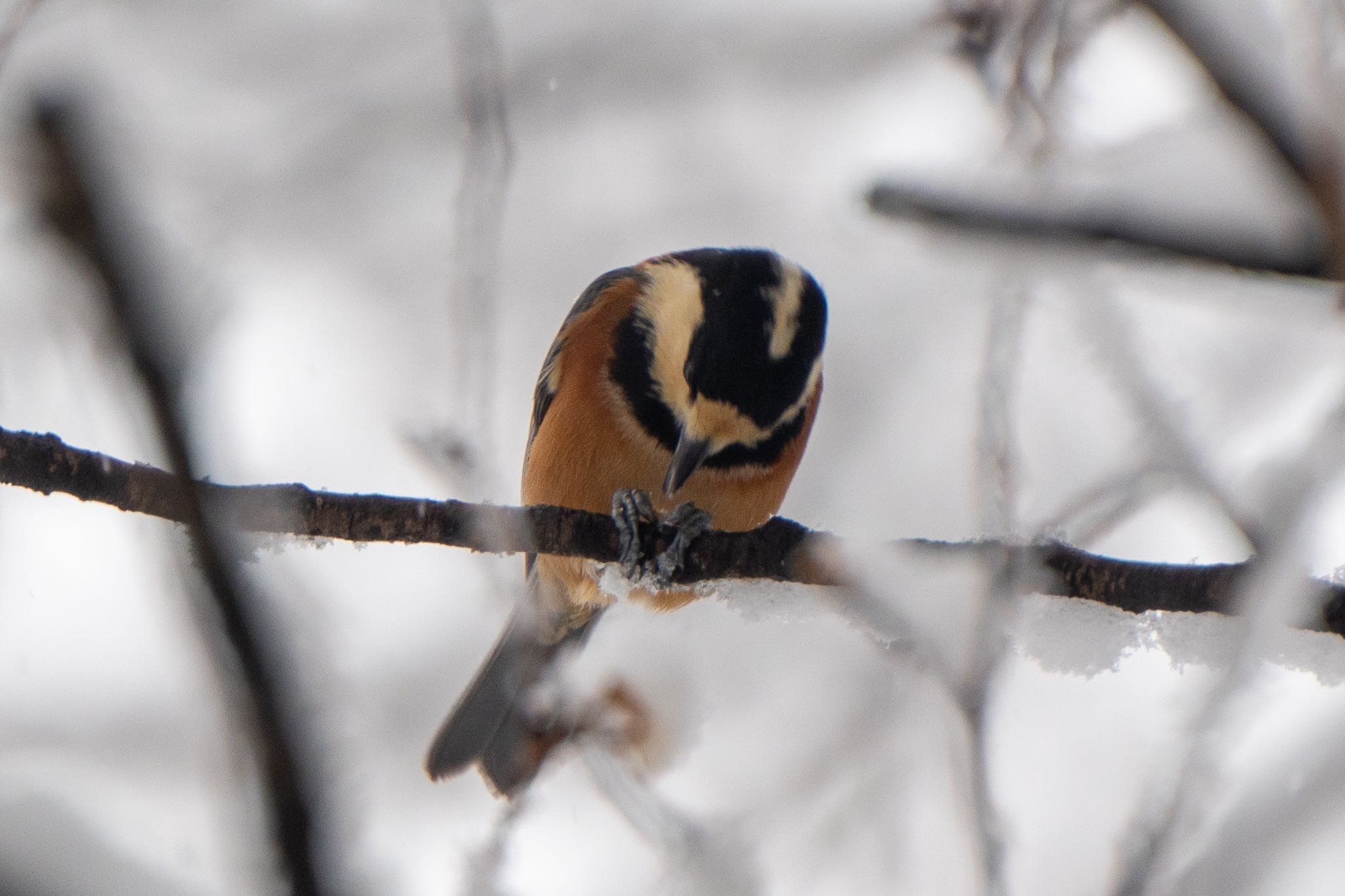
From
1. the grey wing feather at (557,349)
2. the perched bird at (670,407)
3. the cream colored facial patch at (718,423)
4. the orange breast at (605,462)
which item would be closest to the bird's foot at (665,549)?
the perched bird at (670,407)

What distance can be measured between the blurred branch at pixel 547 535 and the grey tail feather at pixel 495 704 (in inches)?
87.9

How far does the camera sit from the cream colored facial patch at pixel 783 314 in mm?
4062

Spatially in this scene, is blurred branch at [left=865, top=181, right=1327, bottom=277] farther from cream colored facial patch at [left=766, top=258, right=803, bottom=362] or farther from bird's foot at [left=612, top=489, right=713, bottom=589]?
cream colored facial patch at [left=766, top=258, right=803, bottom=362]

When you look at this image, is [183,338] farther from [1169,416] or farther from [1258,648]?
[1169,416]

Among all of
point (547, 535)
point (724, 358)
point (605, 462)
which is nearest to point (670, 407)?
point (605, 462)

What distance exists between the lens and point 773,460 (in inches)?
176

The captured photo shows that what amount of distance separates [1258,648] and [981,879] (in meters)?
0.83

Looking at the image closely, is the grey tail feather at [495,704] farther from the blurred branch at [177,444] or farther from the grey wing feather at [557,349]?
the blurred branch at [177,444]

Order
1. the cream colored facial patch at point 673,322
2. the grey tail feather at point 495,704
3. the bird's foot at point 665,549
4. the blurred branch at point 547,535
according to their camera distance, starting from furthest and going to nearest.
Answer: the grey tail feather at point 495,704 < the cream colored facial patch at point 673,322 < the bird's foot at point 665,549 < the blurred branch at point 547,535

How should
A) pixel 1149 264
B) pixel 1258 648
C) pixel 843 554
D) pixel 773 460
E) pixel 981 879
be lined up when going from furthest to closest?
pixel 773 460
pixel 843 554
pixel 981 879
pixel 1258 648
pixel 1149 264

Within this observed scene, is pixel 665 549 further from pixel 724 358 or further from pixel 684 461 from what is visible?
pixel 724 358

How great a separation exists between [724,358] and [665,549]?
77cm

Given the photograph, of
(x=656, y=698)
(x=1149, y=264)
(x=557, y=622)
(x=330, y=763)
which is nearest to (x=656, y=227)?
(x=557, y=622)

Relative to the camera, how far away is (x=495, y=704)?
5473 mm
